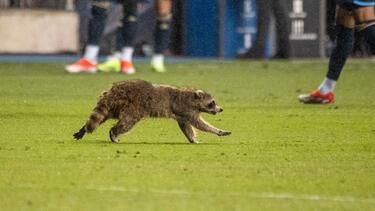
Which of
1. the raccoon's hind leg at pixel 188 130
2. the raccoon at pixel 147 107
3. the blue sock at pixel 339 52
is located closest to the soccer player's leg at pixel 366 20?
the blue sock at pixel 339 52

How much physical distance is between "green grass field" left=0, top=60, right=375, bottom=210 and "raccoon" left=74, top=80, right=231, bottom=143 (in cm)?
14

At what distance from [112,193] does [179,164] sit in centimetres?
145

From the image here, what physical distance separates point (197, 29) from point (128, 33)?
29.8ft

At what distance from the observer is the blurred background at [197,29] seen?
28.1 meters

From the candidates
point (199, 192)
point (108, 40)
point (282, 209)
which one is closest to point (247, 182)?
point (199, 192)

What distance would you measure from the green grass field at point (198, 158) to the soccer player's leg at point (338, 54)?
225mm

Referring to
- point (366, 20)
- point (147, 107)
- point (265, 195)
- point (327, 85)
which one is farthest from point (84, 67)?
point (265, 195)

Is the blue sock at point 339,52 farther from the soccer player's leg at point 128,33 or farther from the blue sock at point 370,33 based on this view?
the soccer player's leg at point 128,33

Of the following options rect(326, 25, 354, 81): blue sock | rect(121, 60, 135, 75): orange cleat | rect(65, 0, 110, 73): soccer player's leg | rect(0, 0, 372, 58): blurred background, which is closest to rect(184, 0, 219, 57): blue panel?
rect(0, 0, 372, 58): blurred background

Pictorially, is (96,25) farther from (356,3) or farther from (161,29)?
(356,3)

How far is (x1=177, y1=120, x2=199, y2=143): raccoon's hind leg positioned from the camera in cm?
1039

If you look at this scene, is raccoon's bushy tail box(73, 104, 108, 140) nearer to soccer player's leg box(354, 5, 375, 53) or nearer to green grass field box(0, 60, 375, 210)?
green grass field box(0, 60, 375, 210)

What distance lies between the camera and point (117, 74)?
2027 centimetres

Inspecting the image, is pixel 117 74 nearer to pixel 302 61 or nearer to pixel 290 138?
pixel 302 61
